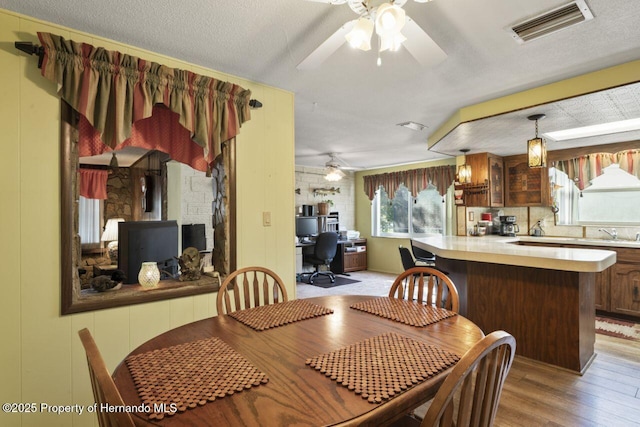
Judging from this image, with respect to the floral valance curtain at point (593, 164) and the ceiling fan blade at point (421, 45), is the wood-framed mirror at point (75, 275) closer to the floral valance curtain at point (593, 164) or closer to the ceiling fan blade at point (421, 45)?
the ceiling fan blade at point (421, 45)

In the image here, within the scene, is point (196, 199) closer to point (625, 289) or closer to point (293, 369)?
point (293, 369)

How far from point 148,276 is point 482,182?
430cm

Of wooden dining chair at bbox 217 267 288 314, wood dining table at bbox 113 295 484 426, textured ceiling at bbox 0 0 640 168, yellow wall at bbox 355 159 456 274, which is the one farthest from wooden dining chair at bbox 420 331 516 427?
yellow wall at bbox 355 159 456 274

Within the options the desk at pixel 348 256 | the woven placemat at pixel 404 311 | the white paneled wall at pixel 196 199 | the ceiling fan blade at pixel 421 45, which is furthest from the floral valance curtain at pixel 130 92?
the desk at pixel 348 256

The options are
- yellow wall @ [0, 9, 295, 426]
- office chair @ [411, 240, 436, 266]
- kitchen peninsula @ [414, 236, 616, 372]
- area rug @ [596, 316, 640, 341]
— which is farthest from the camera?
office chair @ [411, 240, 436, 266]

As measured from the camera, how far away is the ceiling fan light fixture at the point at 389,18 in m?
1.12

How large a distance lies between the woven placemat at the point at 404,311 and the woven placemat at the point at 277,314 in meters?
0.22

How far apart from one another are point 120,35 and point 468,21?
1.94 m

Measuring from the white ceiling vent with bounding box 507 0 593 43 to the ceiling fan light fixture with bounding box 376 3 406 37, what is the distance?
3.40 feet

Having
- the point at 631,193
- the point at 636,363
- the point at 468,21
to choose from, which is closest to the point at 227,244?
the point at 468,21

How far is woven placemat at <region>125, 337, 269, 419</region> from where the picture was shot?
0.81 m

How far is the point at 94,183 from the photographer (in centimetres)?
429

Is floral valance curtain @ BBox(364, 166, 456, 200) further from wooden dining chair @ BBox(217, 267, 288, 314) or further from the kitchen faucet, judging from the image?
wooden dining chair @ BBox(217, 267, 288, 314)

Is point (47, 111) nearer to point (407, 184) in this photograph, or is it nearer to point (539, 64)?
point (539, 64)
